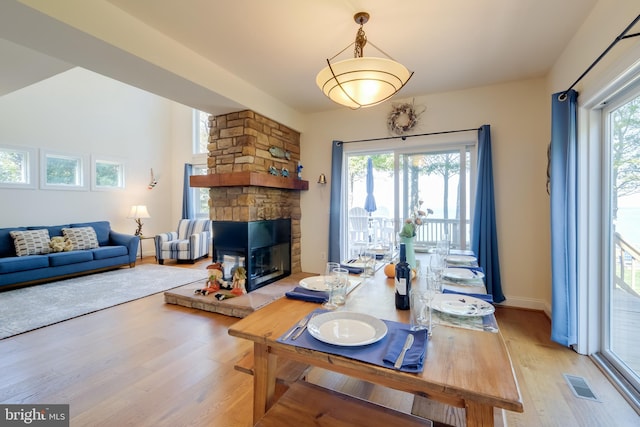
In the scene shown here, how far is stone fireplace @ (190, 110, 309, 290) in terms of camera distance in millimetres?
3508

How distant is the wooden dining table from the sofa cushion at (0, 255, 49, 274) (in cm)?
466

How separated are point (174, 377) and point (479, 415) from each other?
199 cm

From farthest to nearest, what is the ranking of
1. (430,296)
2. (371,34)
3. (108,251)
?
(108,251), (371,34), (430,296)

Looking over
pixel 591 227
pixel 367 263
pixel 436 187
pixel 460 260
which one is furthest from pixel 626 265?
pixel 436 187

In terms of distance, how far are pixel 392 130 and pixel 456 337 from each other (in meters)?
3.27

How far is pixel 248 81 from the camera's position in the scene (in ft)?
11.0

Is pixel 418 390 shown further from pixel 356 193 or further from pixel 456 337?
pixel 356 193

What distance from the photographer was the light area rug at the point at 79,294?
2961 mm

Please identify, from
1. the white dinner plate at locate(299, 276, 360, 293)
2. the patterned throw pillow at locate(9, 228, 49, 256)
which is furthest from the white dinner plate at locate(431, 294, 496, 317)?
the patterned throw pillow at locate(9, 228, 49, 256)

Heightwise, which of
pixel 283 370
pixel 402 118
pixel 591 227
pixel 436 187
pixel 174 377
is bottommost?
pixel 174 377

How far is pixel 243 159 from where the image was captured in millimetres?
3508

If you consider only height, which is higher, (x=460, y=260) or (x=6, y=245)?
(x=460, y=260)

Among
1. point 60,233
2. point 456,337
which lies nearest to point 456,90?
point 456,337

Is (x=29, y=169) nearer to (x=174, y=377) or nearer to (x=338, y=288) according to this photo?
(x=174, y=377)
